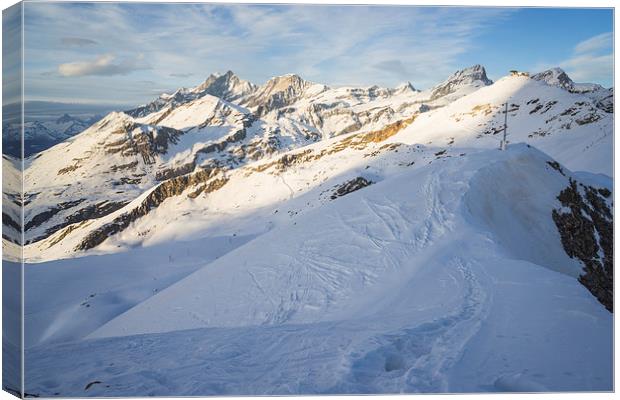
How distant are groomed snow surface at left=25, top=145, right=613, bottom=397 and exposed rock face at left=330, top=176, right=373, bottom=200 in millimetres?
29024

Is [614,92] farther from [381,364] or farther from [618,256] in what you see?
[381,364]

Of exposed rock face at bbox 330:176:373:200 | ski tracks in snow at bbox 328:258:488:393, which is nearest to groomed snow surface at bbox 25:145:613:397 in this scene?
ski tracks in snow at bbox 328:258:488:393

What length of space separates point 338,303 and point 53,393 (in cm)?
555

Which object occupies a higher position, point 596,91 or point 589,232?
point 596,91

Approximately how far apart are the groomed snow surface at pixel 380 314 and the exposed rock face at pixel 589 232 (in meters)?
0.65

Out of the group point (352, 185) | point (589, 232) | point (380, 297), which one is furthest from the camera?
point (352, 185)

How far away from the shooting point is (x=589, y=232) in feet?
53.9

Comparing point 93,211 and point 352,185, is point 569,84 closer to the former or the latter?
point 352,185

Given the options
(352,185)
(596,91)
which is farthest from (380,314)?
(352,185)

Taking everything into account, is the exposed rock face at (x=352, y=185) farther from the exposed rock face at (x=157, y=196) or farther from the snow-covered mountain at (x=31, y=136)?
the exposed rock face at (x=157, y=196)

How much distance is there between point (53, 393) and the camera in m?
7.17

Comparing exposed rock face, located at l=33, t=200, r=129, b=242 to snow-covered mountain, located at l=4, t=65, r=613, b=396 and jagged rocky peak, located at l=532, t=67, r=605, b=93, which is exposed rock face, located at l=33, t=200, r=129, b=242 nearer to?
snow-covered mountain, located at l=4, t=65, r=613, b=396

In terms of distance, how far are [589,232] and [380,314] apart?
11878 millimetres

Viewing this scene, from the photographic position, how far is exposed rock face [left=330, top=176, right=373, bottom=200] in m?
47.2
